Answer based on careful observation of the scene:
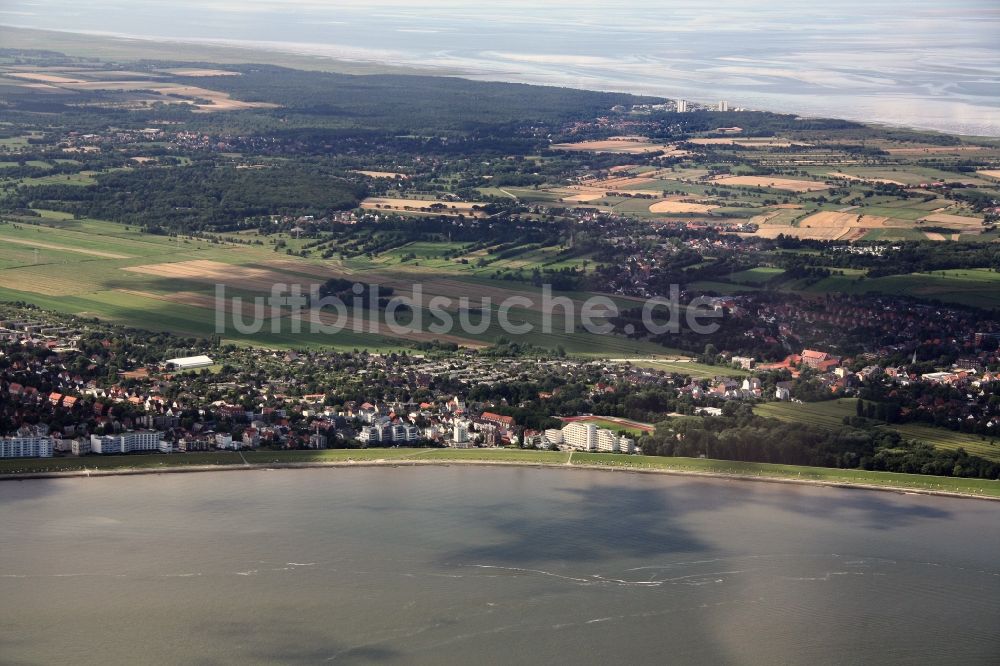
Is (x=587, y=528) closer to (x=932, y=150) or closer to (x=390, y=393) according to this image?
(x=390, y=393)

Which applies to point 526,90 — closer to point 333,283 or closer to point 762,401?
point 333,283

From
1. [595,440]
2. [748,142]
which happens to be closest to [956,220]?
[748,142]

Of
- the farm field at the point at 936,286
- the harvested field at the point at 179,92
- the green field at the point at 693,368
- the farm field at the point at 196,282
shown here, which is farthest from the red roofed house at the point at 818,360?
the harvested field at the point at 179,92

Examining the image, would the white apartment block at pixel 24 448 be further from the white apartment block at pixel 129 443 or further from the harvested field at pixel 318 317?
the harvested field at pixel 318 317

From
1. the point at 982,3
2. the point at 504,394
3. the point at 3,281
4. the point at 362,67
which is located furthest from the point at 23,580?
the point at 362,67

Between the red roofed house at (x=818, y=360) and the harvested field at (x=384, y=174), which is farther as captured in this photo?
the harvested field at (x=384, y=174)

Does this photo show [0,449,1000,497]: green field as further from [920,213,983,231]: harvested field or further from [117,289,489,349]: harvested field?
[920,213,983,231]: harvested field
